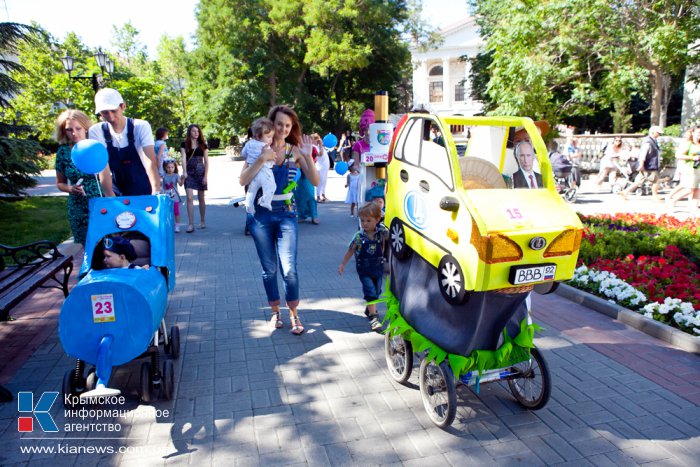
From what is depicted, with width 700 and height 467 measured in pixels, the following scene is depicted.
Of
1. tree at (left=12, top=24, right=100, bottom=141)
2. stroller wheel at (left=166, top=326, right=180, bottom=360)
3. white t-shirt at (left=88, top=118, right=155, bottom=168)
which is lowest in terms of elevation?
stroller wheel at (left=166, top=326, right=180, bottom=360)

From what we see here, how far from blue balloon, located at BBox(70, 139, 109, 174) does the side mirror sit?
260cm

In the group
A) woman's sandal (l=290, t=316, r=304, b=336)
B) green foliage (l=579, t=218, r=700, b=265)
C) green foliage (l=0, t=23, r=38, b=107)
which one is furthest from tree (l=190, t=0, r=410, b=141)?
woman's sandal (l=290, t=316, r=304, b=336)

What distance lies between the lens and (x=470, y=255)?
2658 millimetres

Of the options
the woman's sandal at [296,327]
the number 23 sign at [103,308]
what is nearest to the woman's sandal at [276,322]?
the woman's sandal at [296,327]

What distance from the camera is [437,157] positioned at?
3033 millimetres

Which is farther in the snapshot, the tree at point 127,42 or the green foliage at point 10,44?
the tree at point 127,42

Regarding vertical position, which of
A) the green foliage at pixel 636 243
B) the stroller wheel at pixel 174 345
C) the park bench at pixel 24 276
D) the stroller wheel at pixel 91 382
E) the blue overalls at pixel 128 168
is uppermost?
the blue overalls at pixel 128 168

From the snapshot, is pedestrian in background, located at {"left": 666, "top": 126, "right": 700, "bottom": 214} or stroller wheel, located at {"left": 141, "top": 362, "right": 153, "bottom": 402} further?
pedestrian in background, located at {"left": 666, "top": 126, "right": 700, "bottom": 214}

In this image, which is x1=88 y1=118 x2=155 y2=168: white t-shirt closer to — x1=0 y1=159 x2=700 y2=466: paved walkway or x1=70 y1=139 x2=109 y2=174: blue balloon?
x1=70 y1=139 x2=109 y2=174: blue balloon

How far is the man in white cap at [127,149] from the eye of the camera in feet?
14.0

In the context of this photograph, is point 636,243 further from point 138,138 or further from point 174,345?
point 138,138

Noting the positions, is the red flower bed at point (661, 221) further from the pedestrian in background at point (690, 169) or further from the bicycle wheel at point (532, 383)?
the bicycle wheel at point (532, 383)

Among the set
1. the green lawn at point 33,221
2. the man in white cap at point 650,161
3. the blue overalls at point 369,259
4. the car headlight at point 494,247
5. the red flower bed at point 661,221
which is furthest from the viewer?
the man in white cap at point 650,161

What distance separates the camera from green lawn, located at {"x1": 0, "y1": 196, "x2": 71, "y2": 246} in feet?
30.0
